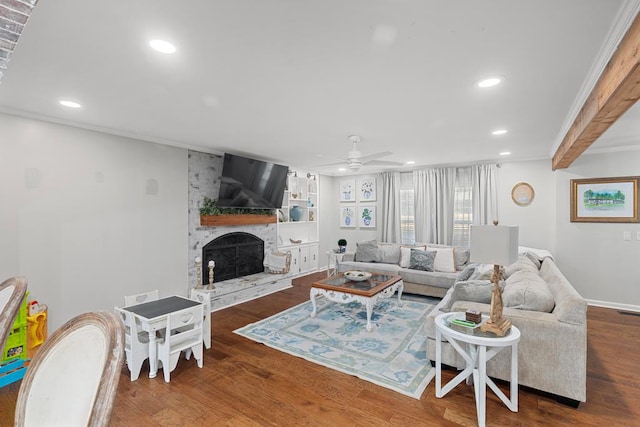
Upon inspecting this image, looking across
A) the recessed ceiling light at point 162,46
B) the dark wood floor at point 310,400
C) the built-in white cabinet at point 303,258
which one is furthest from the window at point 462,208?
the recessed ceiling light at point 162,46

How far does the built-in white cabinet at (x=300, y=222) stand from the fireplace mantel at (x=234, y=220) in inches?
24.0

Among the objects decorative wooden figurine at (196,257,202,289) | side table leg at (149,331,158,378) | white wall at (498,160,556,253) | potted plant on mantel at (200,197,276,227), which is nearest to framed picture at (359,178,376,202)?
potted plant on mantel at (200,197,276,227)

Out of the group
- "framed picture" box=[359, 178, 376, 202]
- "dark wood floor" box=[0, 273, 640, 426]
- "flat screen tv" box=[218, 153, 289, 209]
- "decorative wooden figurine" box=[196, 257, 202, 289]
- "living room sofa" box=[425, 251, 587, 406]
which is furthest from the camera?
"framed picture" box=[359, 178, 376, 202]

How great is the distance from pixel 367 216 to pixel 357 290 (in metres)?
3.73

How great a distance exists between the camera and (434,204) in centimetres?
626

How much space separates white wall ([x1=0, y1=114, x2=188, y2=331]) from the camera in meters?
3.03

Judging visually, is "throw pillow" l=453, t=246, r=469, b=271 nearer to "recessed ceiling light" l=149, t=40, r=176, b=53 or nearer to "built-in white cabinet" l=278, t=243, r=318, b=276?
"built-in white cabinet" l=278, t=243, r=318, b=276

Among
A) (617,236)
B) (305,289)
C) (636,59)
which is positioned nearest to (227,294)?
(305,289)

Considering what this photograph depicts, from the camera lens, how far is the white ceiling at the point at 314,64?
1.52 meters

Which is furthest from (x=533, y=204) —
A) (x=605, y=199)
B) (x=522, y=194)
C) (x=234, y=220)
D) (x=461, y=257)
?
(x=234, y=220)

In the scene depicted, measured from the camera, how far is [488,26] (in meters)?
1.62

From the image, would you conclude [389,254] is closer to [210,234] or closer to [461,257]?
[461,257]

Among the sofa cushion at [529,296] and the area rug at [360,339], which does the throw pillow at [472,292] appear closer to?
the sofa cushion at [529,296]

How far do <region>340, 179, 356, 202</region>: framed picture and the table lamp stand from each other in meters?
5.32
